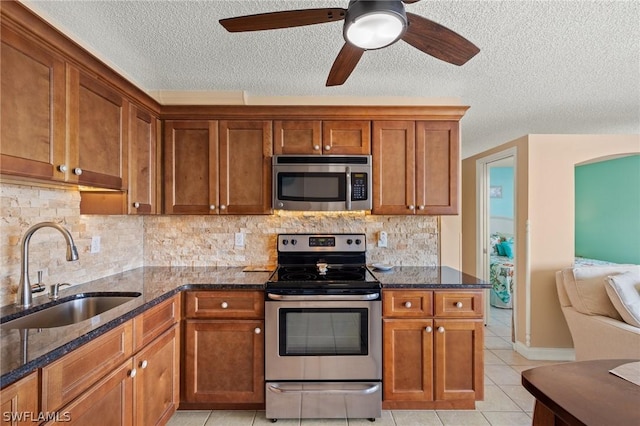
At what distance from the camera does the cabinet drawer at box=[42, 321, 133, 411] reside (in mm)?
1062

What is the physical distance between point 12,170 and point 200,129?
135cm

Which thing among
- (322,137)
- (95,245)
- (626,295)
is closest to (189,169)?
(95,245)

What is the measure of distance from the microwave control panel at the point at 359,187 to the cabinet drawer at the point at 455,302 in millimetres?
898

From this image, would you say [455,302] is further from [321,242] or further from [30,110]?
[30,110]

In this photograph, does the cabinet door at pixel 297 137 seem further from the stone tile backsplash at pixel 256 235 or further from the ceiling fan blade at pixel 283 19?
the ceiling fan blade at pixel 283 19

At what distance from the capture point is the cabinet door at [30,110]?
126 centimetres

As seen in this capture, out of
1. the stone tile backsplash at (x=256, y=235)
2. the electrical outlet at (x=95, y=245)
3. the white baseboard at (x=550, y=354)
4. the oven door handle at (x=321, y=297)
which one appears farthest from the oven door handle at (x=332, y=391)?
the white baseboard at (x=550, y=354)

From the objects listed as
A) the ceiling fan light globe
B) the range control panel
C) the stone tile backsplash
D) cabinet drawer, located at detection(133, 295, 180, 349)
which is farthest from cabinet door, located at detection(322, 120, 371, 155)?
cabinet drawer, located at detection(133, 295, 180, 349)

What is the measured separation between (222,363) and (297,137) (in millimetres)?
1771

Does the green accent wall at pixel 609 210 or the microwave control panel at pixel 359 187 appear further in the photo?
the green accent wall at pixel 609 210

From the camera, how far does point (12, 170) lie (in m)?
1.27

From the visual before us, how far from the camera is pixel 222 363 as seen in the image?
208 cm

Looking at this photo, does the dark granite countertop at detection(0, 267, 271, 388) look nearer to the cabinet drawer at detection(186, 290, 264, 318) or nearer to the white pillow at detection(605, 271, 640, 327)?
the cabinet drawer at detection(186, 290, 264, 318)

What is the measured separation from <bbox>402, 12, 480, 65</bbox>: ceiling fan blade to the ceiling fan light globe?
72 mm
